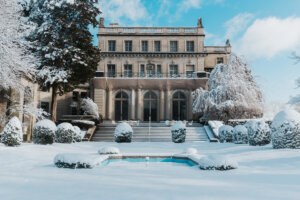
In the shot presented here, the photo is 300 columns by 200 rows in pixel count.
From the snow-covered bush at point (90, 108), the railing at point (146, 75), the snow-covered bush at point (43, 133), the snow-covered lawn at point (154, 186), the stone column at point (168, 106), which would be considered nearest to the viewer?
the snow-covered lawn at point (154, 186)

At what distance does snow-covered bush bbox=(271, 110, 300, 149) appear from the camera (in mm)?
10125

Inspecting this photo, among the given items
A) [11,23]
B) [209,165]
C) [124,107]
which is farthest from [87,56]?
[209,165]

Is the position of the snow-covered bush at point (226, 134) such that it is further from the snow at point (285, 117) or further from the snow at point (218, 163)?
the snow at point (218, 163)

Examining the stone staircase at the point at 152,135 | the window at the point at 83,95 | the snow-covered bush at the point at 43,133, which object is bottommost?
the stone staircase at the point at 152,135

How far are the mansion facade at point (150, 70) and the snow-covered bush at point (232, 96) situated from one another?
5.65m

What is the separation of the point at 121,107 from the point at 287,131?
24.2 m

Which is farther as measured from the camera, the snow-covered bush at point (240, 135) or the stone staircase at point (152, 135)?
the stone staircase at point (152, 135)

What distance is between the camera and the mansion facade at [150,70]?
3159 cm

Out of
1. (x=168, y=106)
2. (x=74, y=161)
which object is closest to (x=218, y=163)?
(x=74, y=161)

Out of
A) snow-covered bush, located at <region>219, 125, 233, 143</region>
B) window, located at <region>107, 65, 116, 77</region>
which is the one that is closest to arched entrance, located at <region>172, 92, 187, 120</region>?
window, located at <region>107, 65, 116, 77</region>

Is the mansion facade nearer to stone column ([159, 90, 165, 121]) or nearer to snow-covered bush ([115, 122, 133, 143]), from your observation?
stone column ([159, 90, 165, 121])

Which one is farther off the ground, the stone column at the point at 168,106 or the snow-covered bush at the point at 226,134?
the stone column at the point at 168,106

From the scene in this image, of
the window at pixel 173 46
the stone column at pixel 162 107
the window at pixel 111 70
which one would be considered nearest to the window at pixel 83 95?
the window at pixel 111 70

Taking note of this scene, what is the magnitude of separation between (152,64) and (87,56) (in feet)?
46.8
